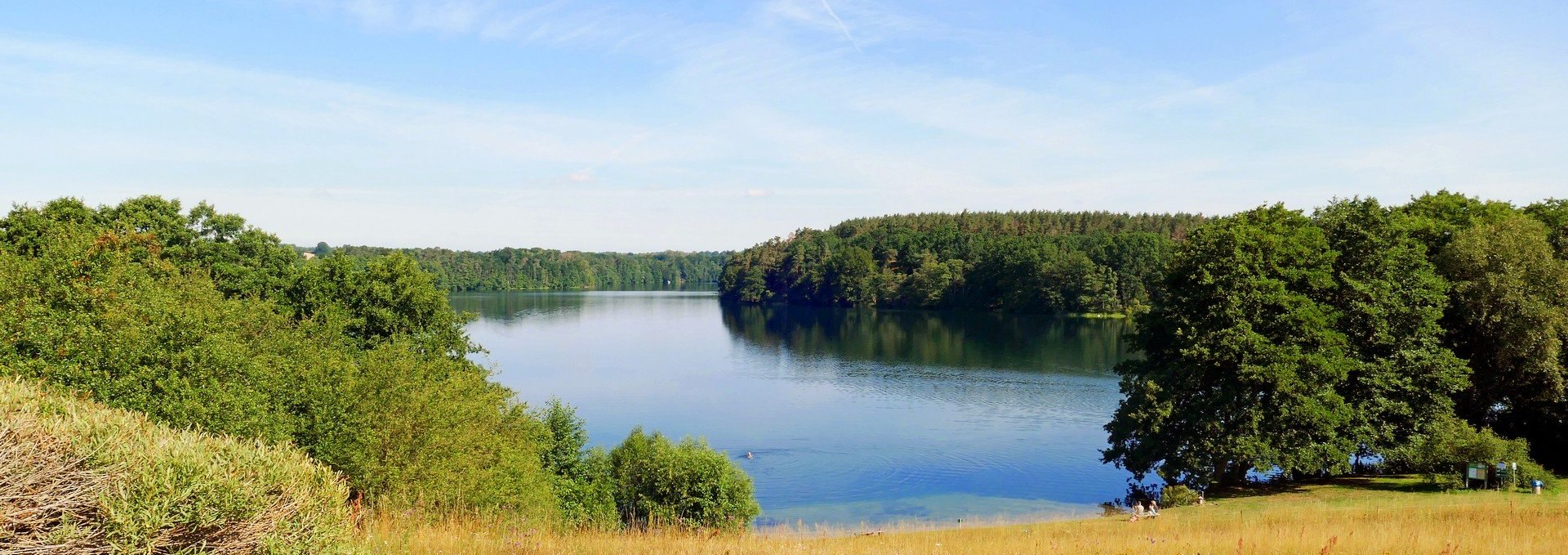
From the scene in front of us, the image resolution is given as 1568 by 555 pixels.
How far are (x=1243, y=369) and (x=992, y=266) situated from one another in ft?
388

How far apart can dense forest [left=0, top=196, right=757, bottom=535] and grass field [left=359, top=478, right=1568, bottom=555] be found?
187 centimetres

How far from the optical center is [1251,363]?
3078 centimetres

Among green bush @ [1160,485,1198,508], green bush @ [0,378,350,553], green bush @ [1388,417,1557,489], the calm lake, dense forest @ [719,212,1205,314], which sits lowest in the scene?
the calm lake

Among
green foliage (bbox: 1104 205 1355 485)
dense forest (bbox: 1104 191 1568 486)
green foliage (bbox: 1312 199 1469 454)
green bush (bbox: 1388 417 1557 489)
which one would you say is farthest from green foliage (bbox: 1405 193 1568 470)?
green foliage (bbox: 1104 205 1355 485)

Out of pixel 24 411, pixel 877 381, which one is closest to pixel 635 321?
pixel 877 381

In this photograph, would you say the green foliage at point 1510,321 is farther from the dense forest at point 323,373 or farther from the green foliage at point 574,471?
the green foliage at point 574,471

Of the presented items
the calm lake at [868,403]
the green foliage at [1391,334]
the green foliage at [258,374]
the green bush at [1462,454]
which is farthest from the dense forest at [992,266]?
the green foliage at [258,374]

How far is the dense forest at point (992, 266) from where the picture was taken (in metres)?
130

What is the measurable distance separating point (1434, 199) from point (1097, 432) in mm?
18146

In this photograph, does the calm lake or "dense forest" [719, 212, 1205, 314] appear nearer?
the calm lake

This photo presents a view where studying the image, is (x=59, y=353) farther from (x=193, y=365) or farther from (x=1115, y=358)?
(x=1115, y=358)

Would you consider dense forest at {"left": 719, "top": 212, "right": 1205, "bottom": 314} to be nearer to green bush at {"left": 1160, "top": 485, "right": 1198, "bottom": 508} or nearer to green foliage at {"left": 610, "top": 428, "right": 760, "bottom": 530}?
green bush at {"left": 1160, "top": 485, "right": 1198, "bottom": 508}

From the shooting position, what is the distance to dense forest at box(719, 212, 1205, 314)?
130m

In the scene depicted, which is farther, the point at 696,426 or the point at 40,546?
the point at 696,426
